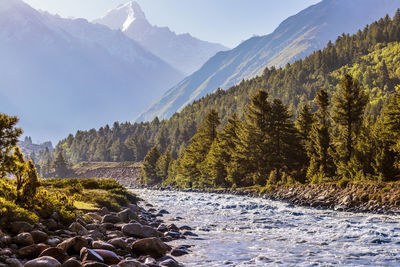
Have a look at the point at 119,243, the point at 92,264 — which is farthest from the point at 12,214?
the point at 92,264

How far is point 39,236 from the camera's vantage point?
12.6 metres

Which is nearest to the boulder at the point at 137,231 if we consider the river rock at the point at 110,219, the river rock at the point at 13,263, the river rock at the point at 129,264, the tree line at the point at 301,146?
the river rock at the point at 110,219

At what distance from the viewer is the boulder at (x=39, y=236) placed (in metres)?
12.5

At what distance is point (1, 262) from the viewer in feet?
31.4

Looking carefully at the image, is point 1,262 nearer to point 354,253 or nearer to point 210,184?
point 354,253

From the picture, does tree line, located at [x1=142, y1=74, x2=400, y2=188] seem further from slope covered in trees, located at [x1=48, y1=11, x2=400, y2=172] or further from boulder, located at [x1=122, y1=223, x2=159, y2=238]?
slope covered in trees, located at [x1=48, y1=11, x2=400, y2=172]

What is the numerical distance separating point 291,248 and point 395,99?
26.1m

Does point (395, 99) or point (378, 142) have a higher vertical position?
point (395, 99)

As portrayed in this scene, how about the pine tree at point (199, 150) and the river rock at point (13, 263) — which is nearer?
the river rock at point (13, 263)

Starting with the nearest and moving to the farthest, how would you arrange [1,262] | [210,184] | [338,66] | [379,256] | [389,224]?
[1,262], [379,256], [389,224], [210,184], [338,66]

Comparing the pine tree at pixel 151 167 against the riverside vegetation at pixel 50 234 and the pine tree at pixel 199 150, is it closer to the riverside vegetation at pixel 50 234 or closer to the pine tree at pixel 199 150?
the pine tree at pixel 199 150

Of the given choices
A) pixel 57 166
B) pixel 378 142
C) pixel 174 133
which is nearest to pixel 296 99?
pixel 174 133

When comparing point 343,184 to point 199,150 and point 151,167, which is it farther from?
point 151,167

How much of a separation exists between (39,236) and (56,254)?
2.08 m
